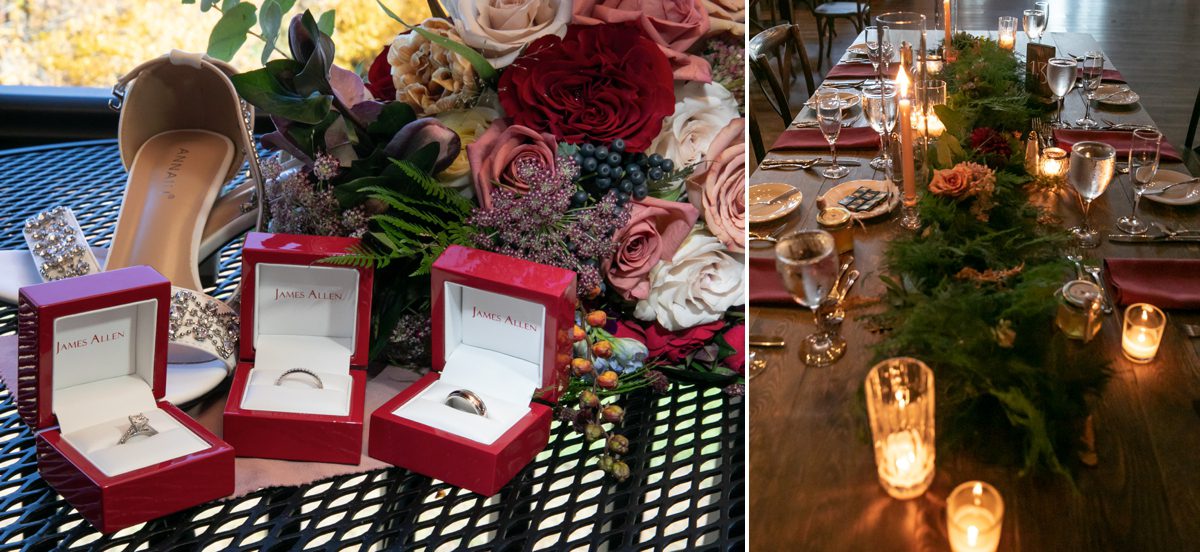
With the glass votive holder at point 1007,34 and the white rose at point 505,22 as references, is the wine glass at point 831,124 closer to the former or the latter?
the white rose at point 505,22

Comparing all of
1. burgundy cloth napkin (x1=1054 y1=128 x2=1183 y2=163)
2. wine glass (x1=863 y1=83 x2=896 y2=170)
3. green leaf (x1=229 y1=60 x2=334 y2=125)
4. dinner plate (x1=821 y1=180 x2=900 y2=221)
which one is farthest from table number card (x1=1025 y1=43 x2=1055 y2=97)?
green leaf (x1=229 y1=60 x2=334 y2=125)

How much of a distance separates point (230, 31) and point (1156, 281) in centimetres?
114

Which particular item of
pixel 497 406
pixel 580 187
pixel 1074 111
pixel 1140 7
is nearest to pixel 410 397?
pixel 497 406

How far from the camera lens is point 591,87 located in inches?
43.5

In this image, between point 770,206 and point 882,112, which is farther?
point 882,112

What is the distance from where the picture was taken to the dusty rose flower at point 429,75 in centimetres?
112

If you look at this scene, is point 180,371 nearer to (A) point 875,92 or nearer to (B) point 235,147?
(B) point 235,147

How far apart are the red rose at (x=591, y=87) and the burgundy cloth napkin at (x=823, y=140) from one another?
81 centimetres

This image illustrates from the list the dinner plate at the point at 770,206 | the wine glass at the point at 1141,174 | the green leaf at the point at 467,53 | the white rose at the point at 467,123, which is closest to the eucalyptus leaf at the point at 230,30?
the green leaf at the point at 467,53

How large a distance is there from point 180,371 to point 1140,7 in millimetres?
7288

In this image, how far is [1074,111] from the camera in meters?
2.10

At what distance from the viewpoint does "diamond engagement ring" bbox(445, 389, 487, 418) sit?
90 cm

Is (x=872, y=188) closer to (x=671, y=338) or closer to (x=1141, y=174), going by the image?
(x=1141, y=174)

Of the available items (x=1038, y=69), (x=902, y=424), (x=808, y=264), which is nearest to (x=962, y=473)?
(x=902, y=424)
